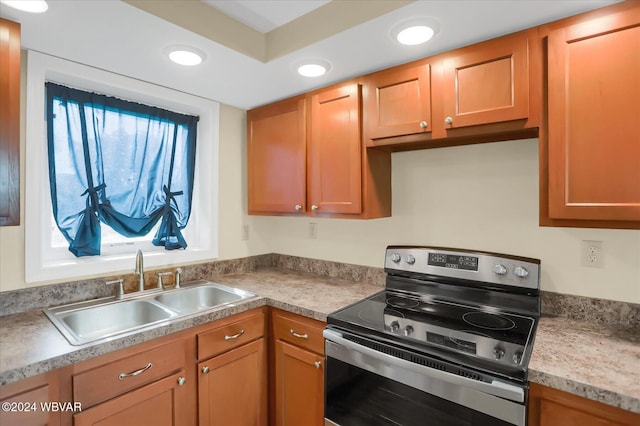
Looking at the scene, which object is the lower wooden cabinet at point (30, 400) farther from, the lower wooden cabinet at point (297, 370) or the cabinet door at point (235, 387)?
the lower wooden cabinet at point (297, 370)

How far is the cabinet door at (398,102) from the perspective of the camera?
5.26 ft

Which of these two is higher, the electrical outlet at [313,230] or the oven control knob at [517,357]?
the electrical outlet at [313,230]

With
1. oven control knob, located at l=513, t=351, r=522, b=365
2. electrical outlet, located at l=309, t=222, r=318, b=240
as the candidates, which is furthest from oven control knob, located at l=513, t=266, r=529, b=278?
electrical outlet, located at l=309, t=222, r=318, b=240

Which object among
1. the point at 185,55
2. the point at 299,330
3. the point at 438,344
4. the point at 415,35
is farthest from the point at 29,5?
the point at 438,344

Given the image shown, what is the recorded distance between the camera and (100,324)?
1.70m

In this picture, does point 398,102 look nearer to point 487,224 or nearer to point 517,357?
point 487,224

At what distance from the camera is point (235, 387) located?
67.1 inches

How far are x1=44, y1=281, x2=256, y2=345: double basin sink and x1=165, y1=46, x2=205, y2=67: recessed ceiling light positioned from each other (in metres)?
1.24

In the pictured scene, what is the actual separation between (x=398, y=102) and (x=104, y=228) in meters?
1.83

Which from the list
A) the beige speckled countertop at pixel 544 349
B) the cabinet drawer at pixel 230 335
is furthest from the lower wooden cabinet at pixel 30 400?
the cabinet drawer at pixel 230 335

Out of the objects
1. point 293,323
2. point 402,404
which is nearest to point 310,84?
point 293,323

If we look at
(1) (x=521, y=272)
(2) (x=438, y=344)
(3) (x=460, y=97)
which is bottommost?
(2) (x=438, y=344)

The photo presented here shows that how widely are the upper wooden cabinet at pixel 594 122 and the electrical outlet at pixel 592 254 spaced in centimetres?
29

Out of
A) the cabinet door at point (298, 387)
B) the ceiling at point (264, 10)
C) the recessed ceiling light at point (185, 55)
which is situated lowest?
the cabinet door at point (298, 387)
